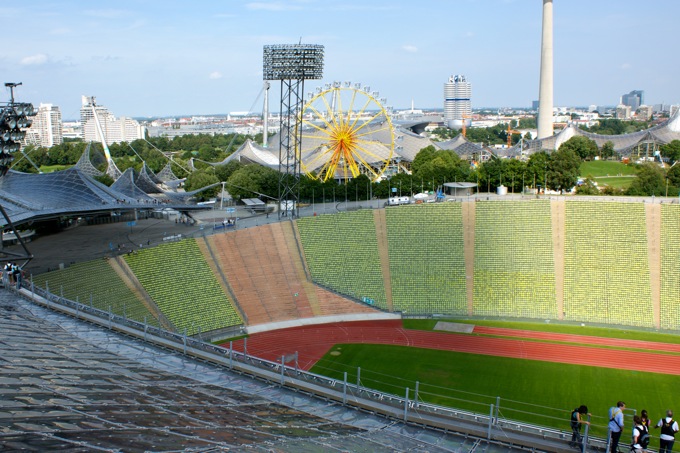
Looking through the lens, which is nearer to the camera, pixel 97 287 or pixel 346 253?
pixel 97 287

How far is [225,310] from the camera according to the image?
116 ft

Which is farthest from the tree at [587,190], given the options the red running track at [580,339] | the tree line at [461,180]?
the red running track at [580,339]

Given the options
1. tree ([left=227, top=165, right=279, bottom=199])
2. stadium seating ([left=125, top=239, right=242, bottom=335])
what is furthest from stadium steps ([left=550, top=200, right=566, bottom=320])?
tree ([left=227, top=165, right=279, bottom=199])

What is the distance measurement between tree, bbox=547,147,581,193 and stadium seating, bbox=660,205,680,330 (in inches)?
748

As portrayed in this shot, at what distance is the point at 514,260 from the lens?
4097cm

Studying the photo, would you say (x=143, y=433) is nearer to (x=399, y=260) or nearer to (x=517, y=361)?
(x=517, y=361)

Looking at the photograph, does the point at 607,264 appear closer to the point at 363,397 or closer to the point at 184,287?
the point at 184,287

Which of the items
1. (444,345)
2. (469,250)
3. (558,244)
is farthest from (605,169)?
(444,345)

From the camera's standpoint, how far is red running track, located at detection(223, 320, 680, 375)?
101ft

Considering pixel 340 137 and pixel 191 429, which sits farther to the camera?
pixel 340 137

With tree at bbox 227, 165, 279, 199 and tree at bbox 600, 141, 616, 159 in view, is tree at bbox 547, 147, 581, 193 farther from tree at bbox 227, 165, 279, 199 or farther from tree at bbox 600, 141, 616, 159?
tree at bbox 600, 141, 616, 159

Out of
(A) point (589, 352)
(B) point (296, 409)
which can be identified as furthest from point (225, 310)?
(B) point (296, 409)

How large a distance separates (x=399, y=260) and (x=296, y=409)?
30.5 m

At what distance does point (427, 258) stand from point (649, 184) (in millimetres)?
29312
